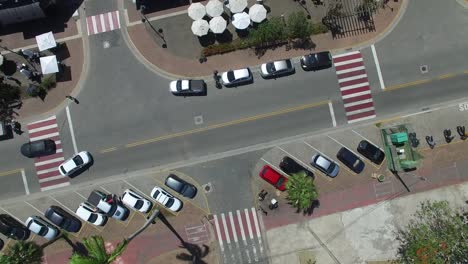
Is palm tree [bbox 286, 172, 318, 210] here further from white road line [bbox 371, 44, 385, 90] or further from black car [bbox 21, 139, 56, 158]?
black car [bbox 21, 139, 56, 158]

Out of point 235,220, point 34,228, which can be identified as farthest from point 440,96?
point 34,228

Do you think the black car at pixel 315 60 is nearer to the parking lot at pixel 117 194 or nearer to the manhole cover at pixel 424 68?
the manhole cover at pixel 424 68

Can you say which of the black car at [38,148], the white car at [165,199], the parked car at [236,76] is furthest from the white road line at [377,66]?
the black car at [38,148]

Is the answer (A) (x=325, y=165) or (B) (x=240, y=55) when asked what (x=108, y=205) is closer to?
Result: (B) (x=240, y=55)

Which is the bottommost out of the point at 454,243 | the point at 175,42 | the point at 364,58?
the point at 454,243

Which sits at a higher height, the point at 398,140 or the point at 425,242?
the point at 398,140

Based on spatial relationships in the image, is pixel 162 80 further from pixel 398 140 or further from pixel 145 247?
pixel 398 140
